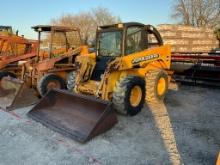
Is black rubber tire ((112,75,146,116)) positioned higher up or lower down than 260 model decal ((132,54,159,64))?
lower down

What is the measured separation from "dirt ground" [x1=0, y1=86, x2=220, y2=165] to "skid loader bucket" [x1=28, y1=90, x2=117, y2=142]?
0.43 ft

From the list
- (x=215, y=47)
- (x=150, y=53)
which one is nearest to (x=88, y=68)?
(x=150, y=53)

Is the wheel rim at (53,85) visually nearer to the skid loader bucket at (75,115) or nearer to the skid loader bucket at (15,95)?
the skid loader bucket at (15,95)

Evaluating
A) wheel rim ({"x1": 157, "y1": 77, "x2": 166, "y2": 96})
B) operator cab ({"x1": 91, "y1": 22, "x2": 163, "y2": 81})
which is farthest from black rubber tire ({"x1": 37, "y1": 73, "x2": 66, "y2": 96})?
wheel rim ({"x1": 157, "y1": 77, "x2": 166, "y2": 96})

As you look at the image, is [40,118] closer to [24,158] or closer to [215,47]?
[24,158]

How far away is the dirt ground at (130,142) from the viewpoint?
13.7 feet

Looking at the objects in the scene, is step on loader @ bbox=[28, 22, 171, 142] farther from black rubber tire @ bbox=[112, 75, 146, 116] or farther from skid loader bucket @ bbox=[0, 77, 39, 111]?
skid loader bucket @ bbox=[0, 77, 39, 111]

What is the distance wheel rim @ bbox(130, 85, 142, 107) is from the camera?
6172 mm

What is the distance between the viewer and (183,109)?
674 cm

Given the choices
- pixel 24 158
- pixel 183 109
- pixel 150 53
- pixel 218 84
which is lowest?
pixel 24 158

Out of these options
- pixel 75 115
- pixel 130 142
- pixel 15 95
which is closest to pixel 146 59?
pixel 75 115

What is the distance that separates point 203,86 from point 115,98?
4139mm

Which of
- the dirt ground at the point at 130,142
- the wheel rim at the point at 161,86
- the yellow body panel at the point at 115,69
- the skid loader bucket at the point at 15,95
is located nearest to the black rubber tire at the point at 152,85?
the yellow body panel at the point at 115,69

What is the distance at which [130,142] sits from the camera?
4.77m
